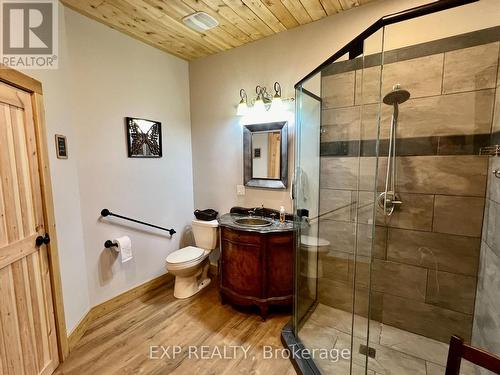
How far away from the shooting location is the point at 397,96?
1.86 metres

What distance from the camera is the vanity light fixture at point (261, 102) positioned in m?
2.43

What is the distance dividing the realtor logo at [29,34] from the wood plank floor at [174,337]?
80.6 inches

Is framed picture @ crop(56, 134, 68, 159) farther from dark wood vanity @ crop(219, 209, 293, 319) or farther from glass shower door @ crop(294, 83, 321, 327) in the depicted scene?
glass shower door @ crop(294, 83, 321, 327)

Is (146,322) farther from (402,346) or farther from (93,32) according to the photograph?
(93,32)

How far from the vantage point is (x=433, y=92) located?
1736mm

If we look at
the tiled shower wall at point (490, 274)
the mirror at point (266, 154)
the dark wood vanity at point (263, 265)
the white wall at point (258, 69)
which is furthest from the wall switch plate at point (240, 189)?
the tiled shower wall at point (490, 274)

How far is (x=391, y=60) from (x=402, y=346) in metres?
2.20

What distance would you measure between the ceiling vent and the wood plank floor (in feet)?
8.83

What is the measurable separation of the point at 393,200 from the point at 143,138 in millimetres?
2477

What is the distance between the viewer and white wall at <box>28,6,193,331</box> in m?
1.92

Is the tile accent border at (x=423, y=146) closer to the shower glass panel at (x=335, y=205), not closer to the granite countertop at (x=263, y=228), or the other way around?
the shower glass panel at (x=335, y=205)

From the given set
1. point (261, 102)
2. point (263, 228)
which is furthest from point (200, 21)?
point (263, 228)

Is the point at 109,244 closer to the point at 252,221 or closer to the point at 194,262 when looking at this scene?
the point at 194,262

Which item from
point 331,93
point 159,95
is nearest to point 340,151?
point 331,93
